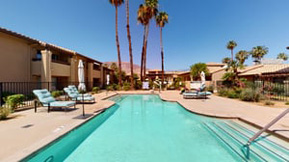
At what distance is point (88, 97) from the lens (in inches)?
392

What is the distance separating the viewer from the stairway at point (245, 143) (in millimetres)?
3352

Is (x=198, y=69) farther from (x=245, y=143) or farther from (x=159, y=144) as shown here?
(x=159, y=144)

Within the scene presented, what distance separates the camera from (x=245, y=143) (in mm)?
3988

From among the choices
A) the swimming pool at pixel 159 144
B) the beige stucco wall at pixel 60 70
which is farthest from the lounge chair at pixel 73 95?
the beige stucco wall at pixel 60 70

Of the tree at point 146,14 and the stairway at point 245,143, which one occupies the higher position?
the tree at point 146,14

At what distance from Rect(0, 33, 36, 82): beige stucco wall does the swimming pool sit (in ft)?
34.9

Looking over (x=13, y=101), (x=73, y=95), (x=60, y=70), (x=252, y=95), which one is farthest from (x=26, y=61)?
(x=252, y=95)

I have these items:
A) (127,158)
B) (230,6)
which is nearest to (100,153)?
(127,158)

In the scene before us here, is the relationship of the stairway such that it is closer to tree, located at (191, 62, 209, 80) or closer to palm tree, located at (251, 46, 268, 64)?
tree, located at (191, 62, 209, 80)

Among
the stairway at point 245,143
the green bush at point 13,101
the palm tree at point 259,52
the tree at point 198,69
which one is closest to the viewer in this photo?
the stairway at point 245,143

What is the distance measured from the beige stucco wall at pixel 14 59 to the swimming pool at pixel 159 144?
1063 centimetres

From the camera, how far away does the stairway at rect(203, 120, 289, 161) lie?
3352 millimetres

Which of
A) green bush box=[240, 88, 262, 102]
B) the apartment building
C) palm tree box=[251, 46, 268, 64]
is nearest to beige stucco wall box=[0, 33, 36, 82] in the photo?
the apartment building

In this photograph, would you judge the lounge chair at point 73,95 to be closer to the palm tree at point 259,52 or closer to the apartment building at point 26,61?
the apartment building at point 26,61
